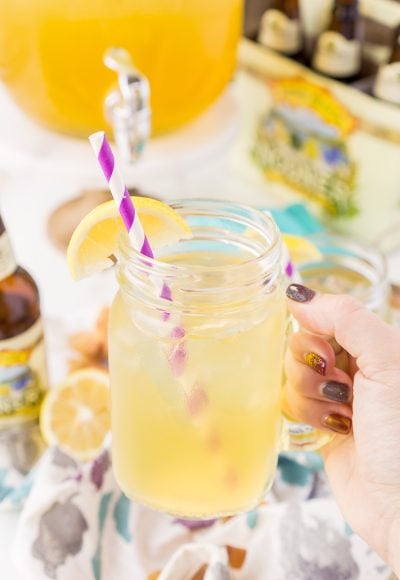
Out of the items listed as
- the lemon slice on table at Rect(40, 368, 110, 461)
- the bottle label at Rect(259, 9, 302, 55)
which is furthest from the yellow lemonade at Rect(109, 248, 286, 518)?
the bottle label at Rect(259, 9, 302, 55)

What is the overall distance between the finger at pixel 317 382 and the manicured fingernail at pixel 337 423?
0.01 m

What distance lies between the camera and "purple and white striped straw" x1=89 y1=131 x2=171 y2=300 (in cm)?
50

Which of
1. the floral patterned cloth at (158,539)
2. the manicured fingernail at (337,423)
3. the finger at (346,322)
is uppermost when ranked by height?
the finger at (346,322)

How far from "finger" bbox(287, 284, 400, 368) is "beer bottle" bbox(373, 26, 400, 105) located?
1.76 feet

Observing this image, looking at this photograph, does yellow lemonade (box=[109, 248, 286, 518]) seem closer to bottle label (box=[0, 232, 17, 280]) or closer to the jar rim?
the jar rim

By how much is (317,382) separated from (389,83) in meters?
0.56

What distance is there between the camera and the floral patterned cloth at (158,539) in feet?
2.12

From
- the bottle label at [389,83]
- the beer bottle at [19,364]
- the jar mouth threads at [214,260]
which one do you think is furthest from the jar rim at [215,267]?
the bottle label at [389,83]

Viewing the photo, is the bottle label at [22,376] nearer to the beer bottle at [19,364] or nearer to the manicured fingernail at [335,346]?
the beer bottle at [19,364]

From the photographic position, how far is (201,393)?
1.86ft

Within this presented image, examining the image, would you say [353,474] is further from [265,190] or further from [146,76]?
[265,190]

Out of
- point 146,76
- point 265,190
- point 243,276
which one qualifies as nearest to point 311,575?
point 243,276

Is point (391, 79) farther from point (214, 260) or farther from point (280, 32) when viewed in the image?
point (214, 260)

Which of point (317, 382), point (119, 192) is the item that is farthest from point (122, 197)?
point (317, 382)
